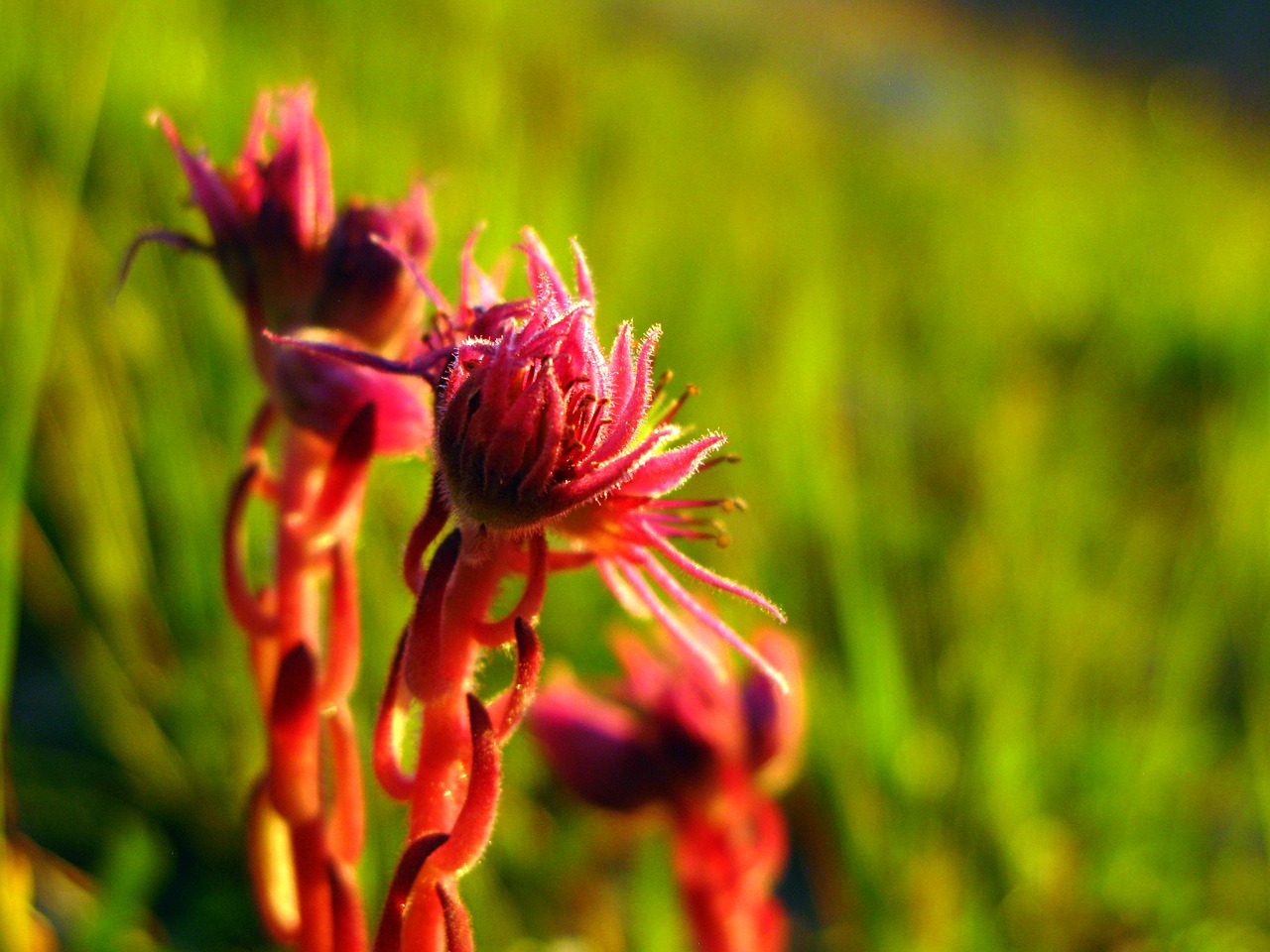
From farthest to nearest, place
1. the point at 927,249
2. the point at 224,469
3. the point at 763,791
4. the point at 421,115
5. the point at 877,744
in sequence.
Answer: the point at 927,249 → the point at 421,115 → the point at 224,469 → the point at 877,744 → the point at 763,791

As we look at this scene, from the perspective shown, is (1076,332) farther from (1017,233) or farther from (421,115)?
Answer: (421,115)

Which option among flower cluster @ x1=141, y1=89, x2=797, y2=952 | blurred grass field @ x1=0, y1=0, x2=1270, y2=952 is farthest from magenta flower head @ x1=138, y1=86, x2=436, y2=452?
blurred grass field @ x1=0, y1=0, x2=1270, y2=952

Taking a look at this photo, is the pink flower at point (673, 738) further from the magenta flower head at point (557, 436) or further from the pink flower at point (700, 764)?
the magenta flower head at point (557, 436)

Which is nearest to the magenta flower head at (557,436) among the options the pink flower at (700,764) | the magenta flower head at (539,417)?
the magenta flower head at (539,417)

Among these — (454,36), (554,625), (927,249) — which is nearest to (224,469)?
(554,625)

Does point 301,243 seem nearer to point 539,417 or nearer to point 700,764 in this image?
point 539,417

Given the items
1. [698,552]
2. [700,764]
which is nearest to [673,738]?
[700,764]

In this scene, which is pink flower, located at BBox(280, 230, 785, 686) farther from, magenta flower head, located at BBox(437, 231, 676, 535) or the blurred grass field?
the blurred grass field
